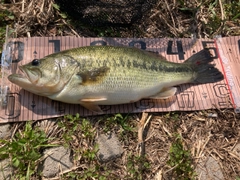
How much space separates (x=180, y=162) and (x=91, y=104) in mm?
1592

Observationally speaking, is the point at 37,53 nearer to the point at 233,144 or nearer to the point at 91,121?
the point at 91,121

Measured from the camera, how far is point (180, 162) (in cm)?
419

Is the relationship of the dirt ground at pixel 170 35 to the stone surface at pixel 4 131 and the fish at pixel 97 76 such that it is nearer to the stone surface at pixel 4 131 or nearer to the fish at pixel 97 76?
the fish at pixel 97 76

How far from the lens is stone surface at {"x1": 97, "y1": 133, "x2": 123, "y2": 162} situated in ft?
13.6

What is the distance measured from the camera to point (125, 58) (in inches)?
168

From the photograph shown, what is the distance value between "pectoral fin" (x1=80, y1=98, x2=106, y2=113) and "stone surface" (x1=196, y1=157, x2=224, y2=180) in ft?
5.93

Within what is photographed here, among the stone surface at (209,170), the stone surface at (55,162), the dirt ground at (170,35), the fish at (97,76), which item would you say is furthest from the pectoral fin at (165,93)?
the stone surface at (55,162)

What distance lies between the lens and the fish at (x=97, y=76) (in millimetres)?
3984

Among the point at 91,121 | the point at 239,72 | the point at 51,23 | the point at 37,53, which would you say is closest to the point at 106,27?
the point at 51,23

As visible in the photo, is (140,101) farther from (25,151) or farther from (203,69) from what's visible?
(25,151)

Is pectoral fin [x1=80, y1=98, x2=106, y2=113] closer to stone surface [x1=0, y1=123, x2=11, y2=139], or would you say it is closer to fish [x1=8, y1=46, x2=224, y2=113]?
fish [x1=8, y1=46, x2=224, y2=113]

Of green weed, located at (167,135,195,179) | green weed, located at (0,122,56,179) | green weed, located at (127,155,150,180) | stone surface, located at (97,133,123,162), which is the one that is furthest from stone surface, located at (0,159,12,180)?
green weed, located at (167,135,195,179)

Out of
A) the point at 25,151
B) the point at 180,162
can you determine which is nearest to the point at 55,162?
the point at 25,151

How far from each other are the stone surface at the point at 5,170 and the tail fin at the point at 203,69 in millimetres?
3205
